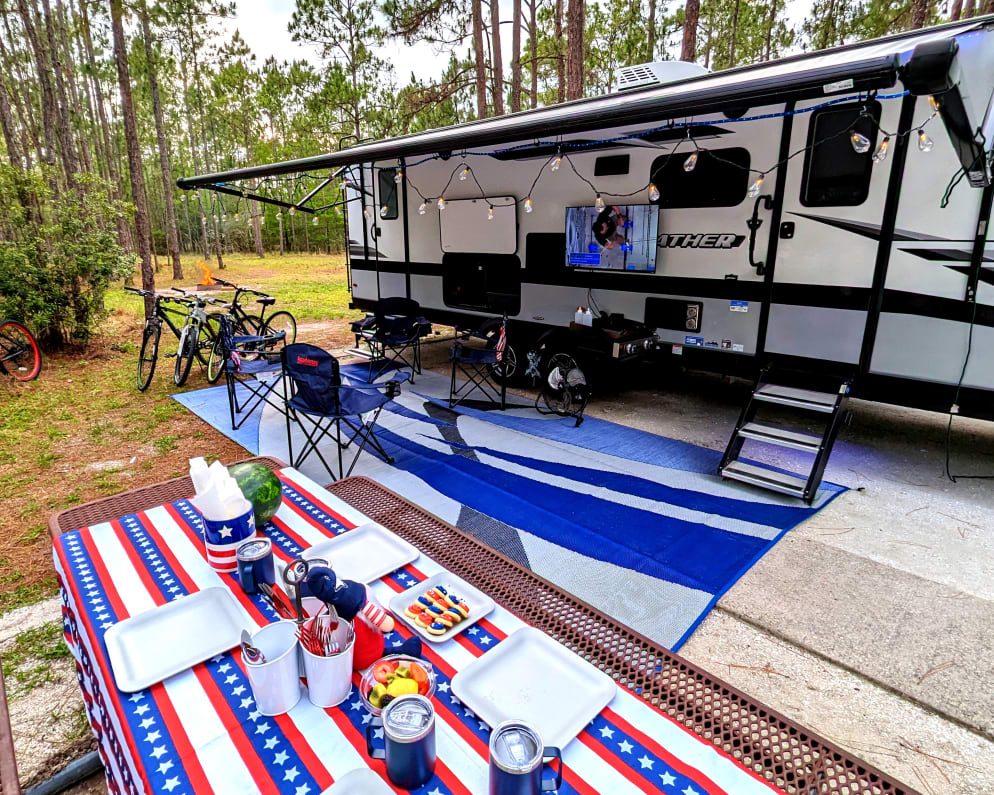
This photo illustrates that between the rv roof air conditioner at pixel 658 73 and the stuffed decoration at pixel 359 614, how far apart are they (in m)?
5.51

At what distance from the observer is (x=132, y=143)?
324 inches

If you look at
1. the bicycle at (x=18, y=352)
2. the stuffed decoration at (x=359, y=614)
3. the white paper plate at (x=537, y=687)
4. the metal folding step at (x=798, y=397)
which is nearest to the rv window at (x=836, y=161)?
the metal folding step at (x=798, y=397)

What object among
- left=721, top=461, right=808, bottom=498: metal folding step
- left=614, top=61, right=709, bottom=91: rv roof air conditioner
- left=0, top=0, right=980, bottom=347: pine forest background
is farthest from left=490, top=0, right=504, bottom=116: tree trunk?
left=721, top=461, right=808, bottom=498: metal folding step

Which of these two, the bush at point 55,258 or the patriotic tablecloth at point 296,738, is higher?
the bush at point 55,258

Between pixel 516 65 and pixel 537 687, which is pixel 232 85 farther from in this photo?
pixel 537 687

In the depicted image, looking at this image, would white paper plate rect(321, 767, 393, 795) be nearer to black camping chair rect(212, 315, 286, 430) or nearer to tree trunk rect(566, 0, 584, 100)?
black camping chair rect(212, 315, 286, 430)

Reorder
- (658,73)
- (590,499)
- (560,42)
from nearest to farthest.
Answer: (590,499)
(658,73)
(560,42)

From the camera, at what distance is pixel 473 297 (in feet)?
21.3

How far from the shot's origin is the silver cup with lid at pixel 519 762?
0.84 m

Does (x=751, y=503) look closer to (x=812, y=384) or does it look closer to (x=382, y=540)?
(x=812, y=384)

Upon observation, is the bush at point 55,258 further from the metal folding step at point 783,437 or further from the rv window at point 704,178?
the metal folding step at point 783,437

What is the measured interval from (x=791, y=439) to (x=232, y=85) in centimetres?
2272

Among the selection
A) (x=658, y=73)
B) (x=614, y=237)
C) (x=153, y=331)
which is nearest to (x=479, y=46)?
(x=658, y=73)

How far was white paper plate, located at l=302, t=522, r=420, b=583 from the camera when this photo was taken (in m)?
1.55
